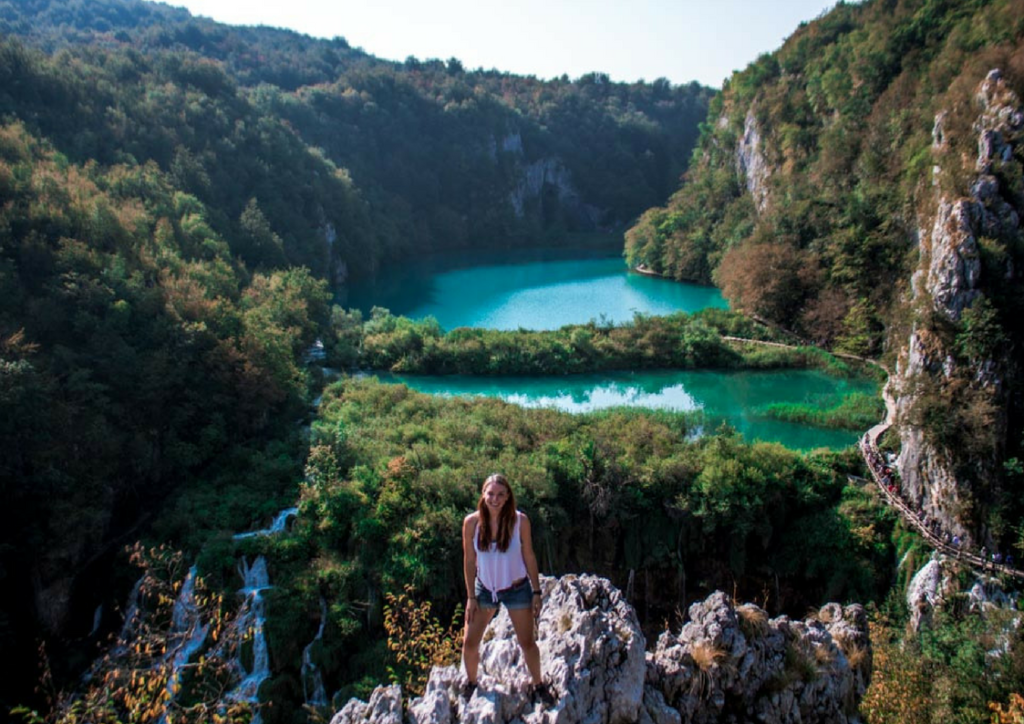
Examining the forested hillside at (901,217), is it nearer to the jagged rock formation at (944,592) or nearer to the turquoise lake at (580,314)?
the jagged rock formation at (944,592)

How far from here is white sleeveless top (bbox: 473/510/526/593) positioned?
220 inches

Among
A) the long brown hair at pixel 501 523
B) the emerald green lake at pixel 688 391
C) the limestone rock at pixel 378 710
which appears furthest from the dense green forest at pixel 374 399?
the long brown hair at pixel 501 523

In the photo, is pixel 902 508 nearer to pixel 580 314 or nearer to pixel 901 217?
pixel 901 217

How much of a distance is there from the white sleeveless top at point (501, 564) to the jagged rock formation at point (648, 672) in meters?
0.95

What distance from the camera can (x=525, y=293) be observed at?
1930 inches

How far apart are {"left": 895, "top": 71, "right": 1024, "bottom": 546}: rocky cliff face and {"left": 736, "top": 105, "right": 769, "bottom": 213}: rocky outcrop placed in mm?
23921

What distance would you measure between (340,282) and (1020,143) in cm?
4265

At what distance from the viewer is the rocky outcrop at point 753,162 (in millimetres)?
45750

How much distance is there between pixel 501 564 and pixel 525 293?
4390cm

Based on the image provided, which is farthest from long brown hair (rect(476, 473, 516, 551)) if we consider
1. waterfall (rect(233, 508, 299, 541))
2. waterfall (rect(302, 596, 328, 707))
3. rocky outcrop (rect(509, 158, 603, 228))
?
rocky outcrop (rect(509, 158, 603, 228))

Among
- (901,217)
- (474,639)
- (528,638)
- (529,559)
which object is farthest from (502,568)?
(901,217)

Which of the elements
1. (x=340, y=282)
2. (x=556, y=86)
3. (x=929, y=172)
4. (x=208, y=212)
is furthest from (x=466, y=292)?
(x=556, y=86)

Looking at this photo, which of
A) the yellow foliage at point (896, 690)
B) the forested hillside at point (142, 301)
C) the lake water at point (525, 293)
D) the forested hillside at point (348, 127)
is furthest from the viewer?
the lake water at point (525, 293)

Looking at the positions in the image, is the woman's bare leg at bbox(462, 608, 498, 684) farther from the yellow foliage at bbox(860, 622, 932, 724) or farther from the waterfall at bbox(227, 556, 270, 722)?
the waterfall at bbox(227, 556, 270, 722)
